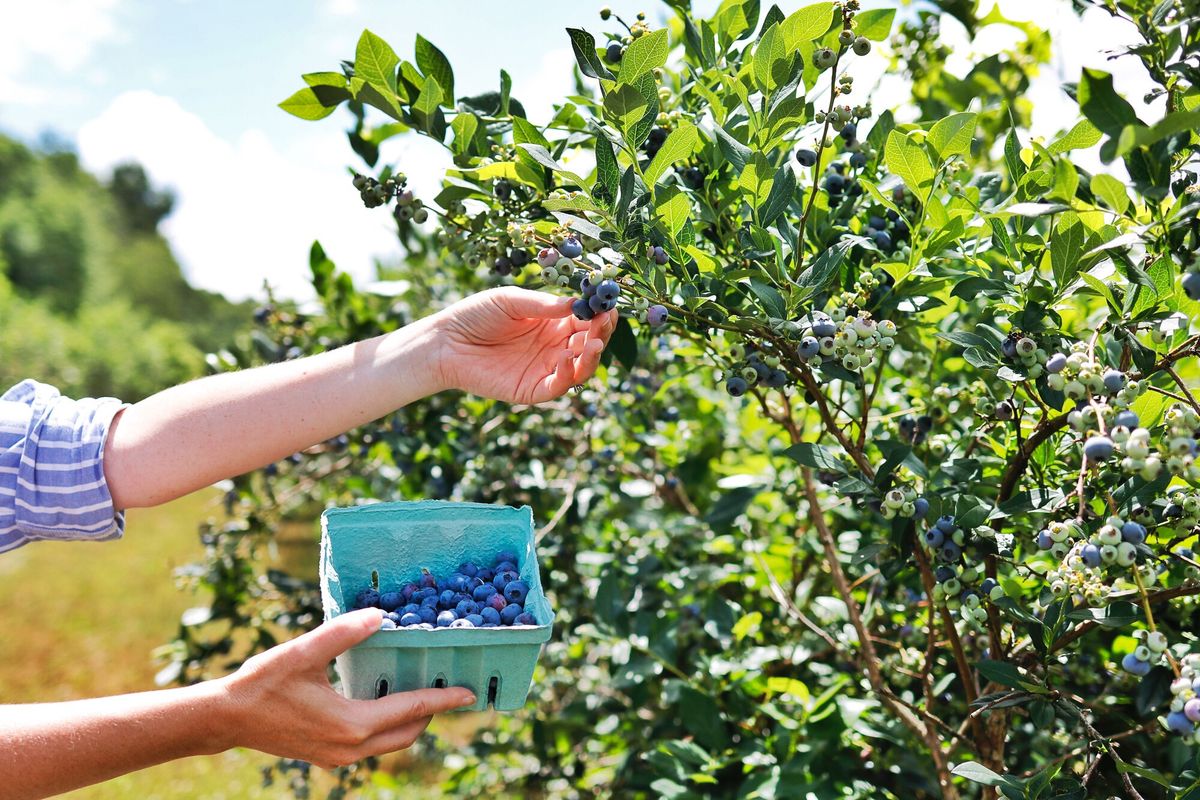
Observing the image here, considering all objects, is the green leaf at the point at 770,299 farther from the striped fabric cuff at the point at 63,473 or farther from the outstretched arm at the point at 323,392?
the striped fabric cuff at the point at 63,473

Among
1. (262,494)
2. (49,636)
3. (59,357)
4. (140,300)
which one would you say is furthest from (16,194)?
(262,494)

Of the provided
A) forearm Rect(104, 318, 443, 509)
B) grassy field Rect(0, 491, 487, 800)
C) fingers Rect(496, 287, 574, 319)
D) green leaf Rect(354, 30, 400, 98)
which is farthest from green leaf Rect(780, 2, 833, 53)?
grassy field Rect(0, 491, 487, 800)

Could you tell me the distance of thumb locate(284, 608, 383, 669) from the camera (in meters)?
1.00

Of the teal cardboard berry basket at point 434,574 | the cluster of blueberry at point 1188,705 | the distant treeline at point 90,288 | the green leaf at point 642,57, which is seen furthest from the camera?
the distant treeline at point 90,288

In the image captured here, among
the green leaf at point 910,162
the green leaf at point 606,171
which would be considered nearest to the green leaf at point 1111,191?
the green leaf at point 910,162

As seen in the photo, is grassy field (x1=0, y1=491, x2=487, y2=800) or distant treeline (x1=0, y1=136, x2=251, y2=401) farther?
distant treeline (x1=0, y1=136, x2=251, y2=401)

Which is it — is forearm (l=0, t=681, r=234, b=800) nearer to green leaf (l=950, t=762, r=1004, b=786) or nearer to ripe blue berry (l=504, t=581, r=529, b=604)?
ripe blue berry (l=504, t=581, r=529, b=604)

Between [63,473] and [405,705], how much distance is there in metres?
0.67

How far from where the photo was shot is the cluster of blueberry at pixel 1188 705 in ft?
2.49

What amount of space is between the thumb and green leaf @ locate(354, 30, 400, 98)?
665 millimetres

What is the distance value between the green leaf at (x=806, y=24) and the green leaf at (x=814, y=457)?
0.47 m

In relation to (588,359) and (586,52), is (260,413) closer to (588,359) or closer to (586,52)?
(588,359)

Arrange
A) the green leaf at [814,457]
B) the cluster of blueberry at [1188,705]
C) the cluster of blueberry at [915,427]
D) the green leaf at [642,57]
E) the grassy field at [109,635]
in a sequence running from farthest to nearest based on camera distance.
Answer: the grassy field at [109,635] → the cluster of blueberry at [915,427] → the green leaf at [814,457] → the green leaf at [642,57] → the cluster of blueberry at [1188,705]

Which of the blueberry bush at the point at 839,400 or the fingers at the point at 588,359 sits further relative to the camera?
the fingers at the point at 588,359
